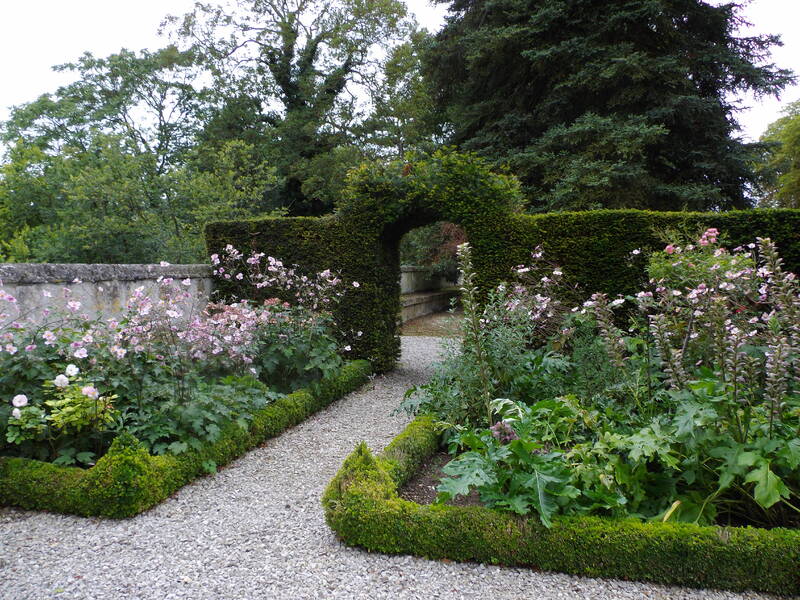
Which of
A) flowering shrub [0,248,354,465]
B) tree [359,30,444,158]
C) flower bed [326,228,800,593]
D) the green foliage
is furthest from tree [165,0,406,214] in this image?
flower bed [326,228,800,593]

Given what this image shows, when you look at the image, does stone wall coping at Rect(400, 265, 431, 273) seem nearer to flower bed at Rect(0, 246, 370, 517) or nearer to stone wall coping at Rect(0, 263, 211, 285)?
stone wall coping at Rect(0, 263, 211, 285)

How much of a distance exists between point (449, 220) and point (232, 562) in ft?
17.0

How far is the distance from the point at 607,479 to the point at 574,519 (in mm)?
264

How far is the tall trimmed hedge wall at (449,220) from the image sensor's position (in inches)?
232

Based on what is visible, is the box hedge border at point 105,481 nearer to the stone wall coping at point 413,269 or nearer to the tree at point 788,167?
the stone wall coping at point 413,269

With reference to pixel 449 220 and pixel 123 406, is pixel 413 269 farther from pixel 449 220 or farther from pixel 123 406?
pixel 123 406

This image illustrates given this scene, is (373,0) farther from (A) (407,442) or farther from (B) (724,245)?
(A) (407,442)

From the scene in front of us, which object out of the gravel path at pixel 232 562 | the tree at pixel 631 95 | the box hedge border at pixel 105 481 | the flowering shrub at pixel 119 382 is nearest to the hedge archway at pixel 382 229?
the flowering shrub at pixel 119 382

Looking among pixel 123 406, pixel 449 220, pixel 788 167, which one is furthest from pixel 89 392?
pixel 788 167

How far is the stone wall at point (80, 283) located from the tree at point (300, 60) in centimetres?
1150

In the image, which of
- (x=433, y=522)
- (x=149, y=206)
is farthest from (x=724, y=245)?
(x=149, y=206)

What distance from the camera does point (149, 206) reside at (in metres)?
11.8

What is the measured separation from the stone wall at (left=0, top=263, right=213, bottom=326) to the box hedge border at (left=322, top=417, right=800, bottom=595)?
2.79m

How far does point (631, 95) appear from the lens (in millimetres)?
11023
